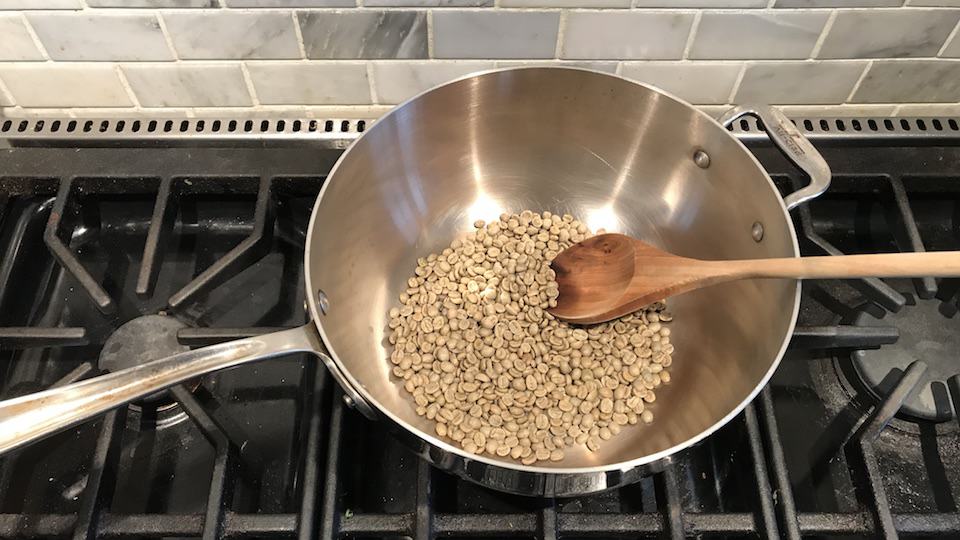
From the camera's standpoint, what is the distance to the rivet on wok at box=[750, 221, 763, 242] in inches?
25.5

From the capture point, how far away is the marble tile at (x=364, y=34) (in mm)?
702

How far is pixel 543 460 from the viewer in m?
0.61

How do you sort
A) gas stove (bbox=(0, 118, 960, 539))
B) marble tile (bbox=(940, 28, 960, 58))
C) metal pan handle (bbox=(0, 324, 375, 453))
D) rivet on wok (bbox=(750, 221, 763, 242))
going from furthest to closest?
marble tile (bbox=(940, 28, 960, 58)) → rivet on wok (bbox=(750, 221, 763, 242)) → gas stove (bbox=(0, 118, 960, 539)) → metal pan handle (bbox=(0, 324, 375, 453))

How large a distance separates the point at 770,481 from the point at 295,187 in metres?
0.49

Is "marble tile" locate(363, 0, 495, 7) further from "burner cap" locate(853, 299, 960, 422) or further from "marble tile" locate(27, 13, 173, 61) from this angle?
"burner cap" locate(853, 299, 960, 422)

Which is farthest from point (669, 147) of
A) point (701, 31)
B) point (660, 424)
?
point (660, 424)

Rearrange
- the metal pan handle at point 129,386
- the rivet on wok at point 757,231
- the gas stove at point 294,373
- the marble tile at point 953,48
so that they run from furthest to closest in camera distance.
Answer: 1. the marble tile at point 953,48
2. the rivet on wok at point 757,231
3. the gas stove at point 294,373
4. the metal pan handle at point 129,386

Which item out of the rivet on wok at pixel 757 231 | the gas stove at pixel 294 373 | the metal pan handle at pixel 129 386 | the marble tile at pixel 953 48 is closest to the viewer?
the metal pan handle at pixel 129 386

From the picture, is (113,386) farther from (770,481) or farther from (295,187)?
(770,481)

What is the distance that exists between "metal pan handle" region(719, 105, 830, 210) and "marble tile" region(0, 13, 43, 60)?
0.69 meters

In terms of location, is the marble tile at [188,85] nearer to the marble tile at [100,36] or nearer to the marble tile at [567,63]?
the marble tile at [100,36]

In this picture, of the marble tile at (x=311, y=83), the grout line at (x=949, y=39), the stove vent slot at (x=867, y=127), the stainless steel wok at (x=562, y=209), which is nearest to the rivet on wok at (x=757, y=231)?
the stainless steel wok at (x=562, y=209)

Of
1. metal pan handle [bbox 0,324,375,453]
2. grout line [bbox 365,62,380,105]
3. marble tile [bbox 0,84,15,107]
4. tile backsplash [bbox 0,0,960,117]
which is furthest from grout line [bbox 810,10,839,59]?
marble tile [bbox 0,84,15,107]

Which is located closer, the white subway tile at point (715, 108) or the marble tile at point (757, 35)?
the marble tile at point (757, 35)
